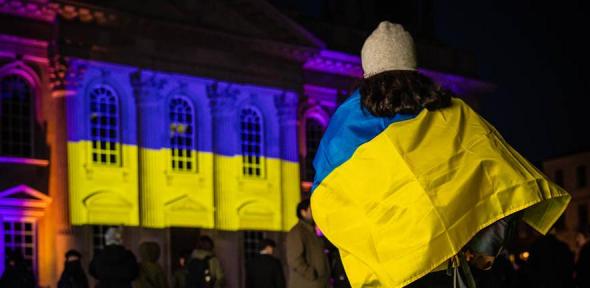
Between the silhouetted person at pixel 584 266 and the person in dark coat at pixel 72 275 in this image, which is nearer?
the silhouetted person at pixel 584 266

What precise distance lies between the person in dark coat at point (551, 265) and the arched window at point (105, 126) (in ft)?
71.4

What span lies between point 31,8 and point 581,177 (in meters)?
42.8

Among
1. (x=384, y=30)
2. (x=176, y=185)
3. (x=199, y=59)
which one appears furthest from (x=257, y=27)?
(x=384, y=30)

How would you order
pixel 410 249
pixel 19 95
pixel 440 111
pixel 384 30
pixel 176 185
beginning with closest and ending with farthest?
1. pixel 410 249
2. pixel 440 111
3. pixel 384 30
4. pixel 19 95
5. pixel 176 185

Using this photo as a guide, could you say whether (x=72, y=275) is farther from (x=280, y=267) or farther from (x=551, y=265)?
(x=551, y=265)

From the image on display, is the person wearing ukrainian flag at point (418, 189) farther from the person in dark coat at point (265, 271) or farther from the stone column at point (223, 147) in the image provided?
the stone column at point (223, 147)

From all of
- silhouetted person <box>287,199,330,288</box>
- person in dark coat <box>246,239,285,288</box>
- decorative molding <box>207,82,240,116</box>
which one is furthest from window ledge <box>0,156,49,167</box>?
silhouetted person <box>287,199,330,288</box>

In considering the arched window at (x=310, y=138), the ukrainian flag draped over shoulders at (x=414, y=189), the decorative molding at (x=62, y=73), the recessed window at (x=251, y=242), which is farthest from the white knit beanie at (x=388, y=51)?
the arched window at (x=310, y=138)

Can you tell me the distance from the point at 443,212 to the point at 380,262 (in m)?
0.25

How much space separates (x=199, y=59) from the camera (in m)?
37.3

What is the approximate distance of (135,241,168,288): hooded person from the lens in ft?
47.7

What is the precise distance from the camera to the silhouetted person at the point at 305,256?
452 inches

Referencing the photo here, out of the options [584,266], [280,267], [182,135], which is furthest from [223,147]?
[584,266]

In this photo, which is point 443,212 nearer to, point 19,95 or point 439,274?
point 439,274
